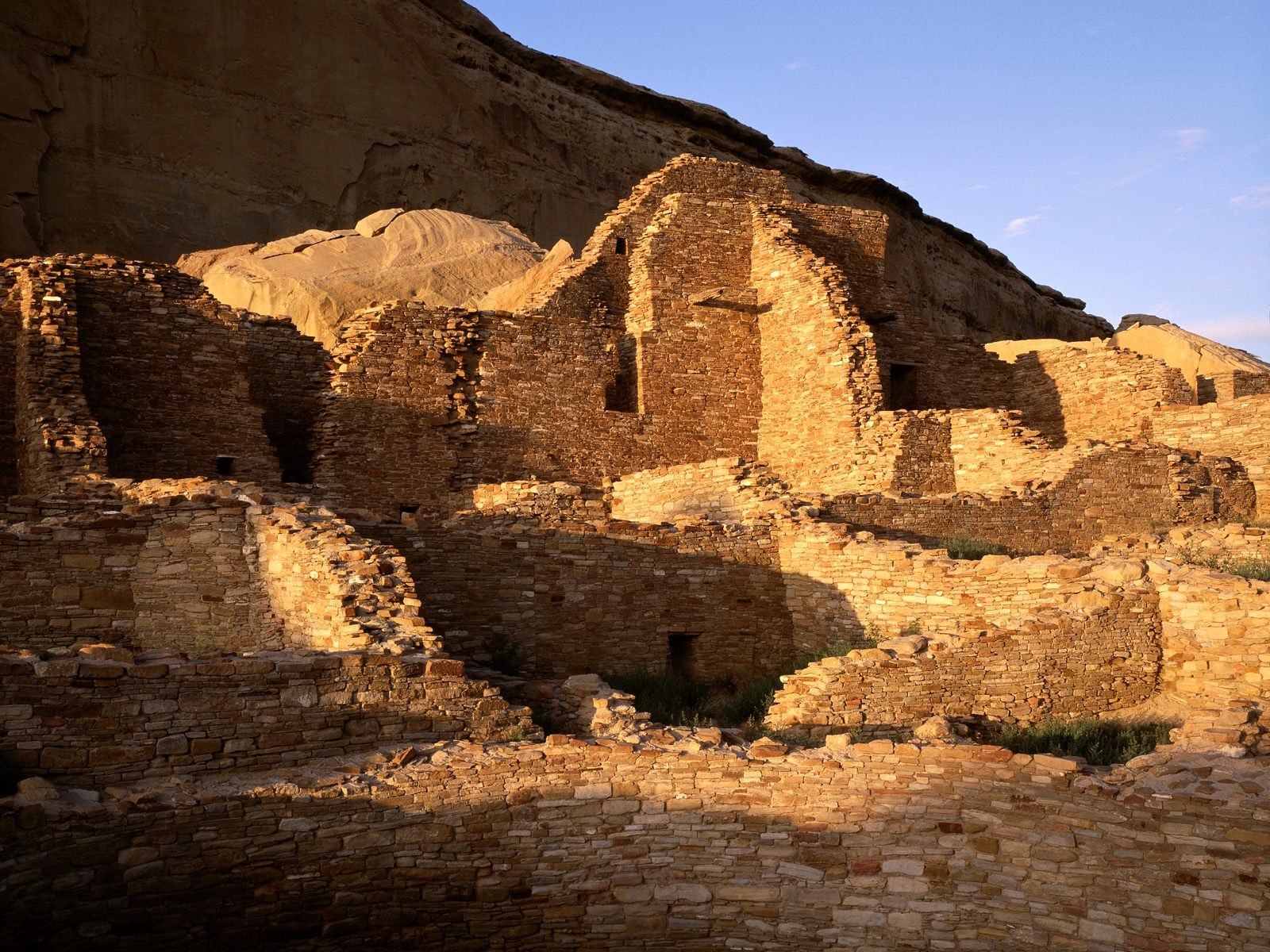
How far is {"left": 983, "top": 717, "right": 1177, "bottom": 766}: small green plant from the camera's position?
11.7m

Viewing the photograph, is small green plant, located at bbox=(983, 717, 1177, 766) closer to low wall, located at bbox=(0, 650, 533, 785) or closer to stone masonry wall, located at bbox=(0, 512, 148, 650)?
low wall, located at bbox=(0, 650, 533, 785)

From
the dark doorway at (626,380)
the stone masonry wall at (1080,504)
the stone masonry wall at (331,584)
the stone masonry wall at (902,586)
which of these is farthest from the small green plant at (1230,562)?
the dark doorway at (626,380)

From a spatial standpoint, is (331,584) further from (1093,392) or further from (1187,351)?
(1187,351)

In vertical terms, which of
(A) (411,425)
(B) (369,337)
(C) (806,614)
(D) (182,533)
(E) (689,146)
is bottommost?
(C) (806,614)

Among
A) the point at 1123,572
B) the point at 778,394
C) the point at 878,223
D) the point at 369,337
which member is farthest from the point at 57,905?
the point at 878,223

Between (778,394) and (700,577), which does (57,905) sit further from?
(778,394)

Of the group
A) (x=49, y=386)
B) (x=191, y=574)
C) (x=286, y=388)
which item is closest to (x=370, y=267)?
(x=286, y=388)

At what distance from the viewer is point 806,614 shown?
15.8 m

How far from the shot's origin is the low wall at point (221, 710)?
9867 millimetres

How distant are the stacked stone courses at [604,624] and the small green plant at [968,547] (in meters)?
0.42

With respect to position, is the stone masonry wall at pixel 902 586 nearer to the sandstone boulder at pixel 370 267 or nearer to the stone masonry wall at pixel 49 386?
the stone masonry wall at pixel 49 386

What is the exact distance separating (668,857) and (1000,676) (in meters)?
4.29

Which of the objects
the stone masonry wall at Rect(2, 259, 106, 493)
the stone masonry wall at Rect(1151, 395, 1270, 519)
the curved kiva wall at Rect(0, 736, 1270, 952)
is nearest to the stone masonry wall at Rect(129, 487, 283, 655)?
the stone masonry wall at Rect(2, 259, 106, 493)

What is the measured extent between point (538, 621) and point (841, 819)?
521cm
